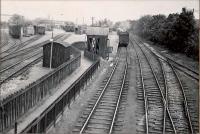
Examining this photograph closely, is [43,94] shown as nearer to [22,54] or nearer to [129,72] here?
[129,72]

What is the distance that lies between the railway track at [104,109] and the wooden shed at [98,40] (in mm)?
12717

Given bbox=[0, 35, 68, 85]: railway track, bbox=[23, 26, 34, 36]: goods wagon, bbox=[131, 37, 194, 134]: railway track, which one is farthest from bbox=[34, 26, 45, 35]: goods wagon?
bbox=[131, 37, 194, 134]: railway track

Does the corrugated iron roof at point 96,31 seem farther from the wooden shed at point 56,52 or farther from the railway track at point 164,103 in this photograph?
the railway track at point 164,103

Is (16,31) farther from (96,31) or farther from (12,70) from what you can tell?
(12,70)

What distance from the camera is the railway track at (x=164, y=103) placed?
15.2m

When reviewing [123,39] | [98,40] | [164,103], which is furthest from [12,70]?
[123,39]

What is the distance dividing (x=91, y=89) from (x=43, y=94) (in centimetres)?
456

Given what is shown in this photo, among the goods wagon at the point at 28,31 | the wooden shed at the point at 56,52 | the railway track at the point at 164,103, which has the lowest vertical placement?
the railway track at the point at 164,103

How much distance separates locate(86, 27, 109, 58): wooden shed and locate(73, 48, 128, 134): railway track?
12717 millimetres

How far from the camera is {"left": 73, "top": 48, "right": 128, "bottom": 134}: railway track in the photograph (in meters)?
14.6

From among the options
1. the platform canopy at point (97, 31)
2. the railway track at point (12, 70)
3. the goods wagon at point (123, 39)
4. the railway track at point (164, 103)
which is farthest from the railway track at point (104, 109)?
the goods wagon at point (123, 39)

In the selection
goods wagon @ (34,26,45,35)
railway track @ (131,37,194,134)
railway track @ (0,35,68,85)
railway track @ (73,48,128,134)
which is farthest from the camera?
goods wagon @ (34,26,45,35)

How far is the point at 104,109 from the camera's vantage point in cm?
1753

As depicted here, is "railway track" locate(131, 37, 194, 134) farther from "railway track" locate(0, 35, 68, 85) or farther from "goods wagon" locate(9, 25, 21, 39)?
"goods wagon" locate(9, 25, 21, 39)
